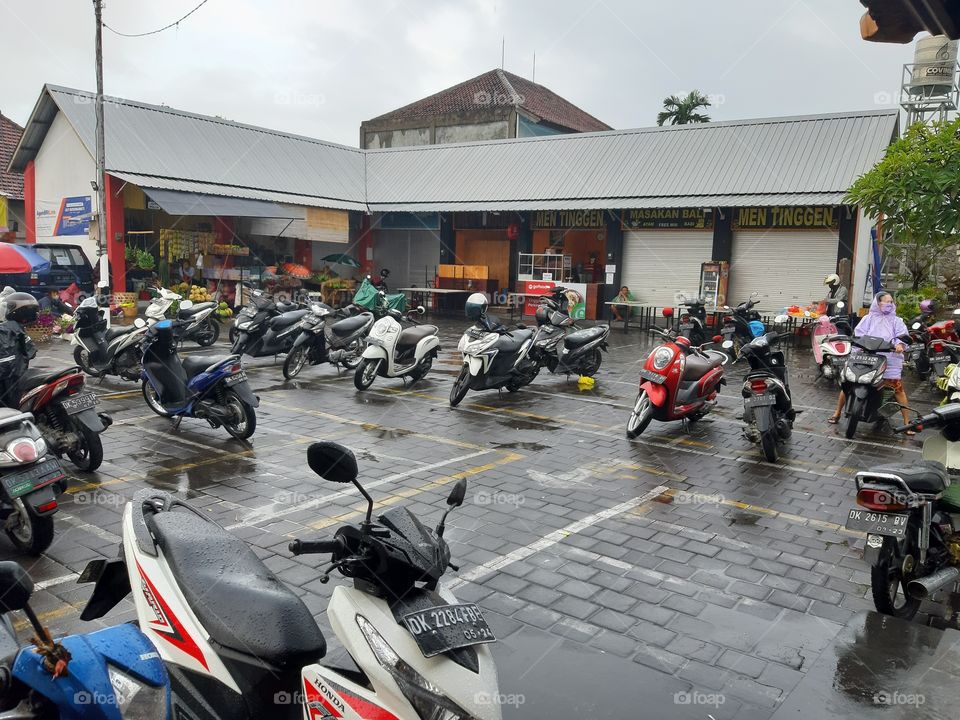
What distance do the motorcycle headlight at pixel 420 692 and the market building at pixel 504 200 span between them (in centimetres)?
1874

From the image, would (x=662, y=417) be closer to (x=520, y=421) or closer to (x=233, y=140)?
(x=520, y=421)

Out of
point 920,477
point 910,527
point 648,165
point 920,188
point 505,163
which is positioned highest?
point 505,163

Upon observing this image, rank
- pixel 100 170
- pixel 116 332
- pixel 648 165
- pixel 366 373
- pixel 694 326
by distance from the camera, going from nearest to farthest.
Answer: pixel 366 373 < pixel 116 332 < pixel 694 326 < pixel 100 170 < pixel 648 165

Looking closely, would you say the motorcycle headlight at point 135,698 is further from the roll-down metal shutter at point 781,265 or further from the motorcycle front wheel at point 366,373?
the roll-down metal shutter at point 781,265

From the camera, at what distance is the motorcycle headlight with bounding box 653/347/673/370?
27.2ft

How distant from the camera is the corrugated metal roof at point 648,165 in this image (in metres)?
19.9

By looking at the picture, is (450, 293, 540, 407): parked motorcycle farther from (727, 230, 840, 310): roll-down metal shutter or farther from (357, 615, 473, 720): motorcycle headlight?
(727, 230, 840, 310): roll-down metal shutter

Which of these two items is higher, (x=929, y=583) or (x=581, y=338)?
(x=581, y=338)

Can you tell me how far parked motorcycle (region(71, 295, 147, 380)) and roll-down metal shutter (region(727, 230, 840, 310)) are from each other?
15.4m

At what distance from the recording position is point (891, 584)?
171 inches

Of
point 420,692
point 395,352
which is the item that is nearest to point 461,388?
point 395,352

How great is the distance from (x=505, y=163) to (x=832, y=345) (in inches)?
638

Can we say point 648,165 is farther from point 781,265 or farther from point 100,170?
point 100,170

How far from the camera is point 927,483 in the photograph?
4266mm
